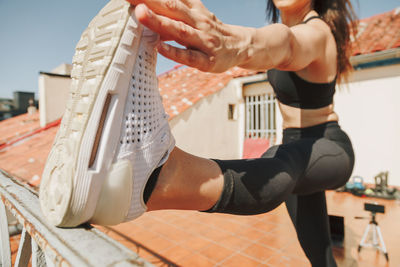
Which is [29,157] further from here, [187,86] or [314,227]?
Answer: [314,227]

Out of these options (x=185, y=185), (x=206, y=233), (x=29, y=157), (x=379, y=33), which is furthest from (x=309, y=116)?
(x=379, y=33)

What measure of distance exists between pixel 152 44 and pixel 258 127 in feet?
22.4

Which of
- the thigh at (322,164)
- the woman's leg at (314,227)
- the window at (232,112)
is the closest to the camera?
the thigh at (322,164)

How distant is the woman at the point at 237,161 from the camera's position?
65 centimetres

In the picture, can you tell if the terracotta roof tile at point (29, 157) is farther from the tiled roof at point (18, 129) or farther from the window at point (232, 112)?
the window at point (232, 112)

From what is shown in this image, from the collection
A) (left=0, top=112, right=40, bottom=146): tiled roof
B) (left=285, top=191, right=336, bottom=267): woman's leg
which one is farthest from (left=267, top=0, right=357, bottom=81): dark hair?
(left=0, top=112, right=40, bottom=146): tiled roof

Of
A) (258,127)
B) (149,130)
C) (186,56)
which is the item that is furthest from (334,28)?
(258,127)

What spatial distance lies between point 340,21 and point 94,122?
55.4 inches

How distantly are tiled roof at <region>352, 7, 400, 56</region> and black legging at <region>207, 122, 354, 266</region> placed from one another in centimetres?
431

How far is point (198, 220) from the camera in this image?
3748mm

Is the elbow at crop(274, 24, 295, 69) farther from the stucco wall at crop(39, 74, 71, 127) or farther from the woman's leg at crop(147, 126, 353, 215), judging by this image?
the stucco wall at crop(39, 74, 71, 127)

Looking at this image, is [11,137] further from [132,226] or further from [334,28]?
[334,28]

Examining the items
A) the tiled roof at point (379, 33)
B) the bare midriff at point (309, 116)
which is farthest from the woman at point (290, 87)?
the tiled roof at point (379, 33)

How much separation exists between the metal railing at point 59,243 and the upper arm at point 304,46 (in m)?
0.79
